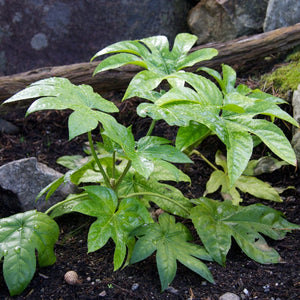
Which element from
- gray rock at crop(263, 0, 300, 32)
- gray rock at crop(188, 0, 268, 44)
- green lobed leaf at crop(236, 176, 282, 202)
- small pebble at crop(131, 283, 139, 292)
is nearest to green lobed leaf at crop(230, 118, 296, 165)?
green lobed leaf at crop(236, 176, 282, 202)

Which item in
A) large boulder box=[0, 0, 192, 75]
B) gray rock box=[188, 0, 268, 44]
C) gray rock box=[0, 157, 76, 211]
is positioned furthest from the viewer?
gray rock box=[188, 0, 268, 44]

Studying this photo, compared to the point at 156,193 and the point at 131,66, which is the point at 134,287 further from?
the point at 131,66

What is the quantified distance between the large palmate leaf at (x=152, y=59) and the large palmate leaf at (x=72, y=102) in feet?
0.49

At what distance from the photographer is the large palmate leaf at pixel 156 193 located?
73.2 inches

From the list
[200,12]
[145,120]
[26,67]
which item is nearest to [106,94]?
[145,120]

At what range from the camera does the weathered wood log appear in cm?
266

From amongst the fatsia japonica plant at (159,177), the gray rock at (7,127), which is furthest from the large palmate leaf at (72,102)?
the gray rock at (7,127)

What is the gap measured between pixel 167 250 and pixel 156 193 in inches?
14.0

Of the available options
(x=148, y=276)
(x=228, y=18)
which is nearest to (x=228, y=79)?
(x=148, y=276)

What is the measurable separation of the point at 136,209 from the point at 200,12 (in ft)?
9.15

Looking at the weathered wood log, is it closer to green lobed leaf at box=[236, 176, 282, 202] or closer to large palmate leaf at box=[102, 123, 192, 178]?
green lobed leaf at box=[236, 176, 282, 202]

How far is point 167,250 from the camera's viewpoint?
61.7 inches

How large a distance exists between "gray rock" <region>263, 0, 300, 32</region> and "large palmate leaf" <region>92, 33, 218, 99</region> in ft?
5.61

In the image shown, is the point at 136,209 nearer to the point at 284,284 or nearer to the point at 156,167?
the point at 156,167
